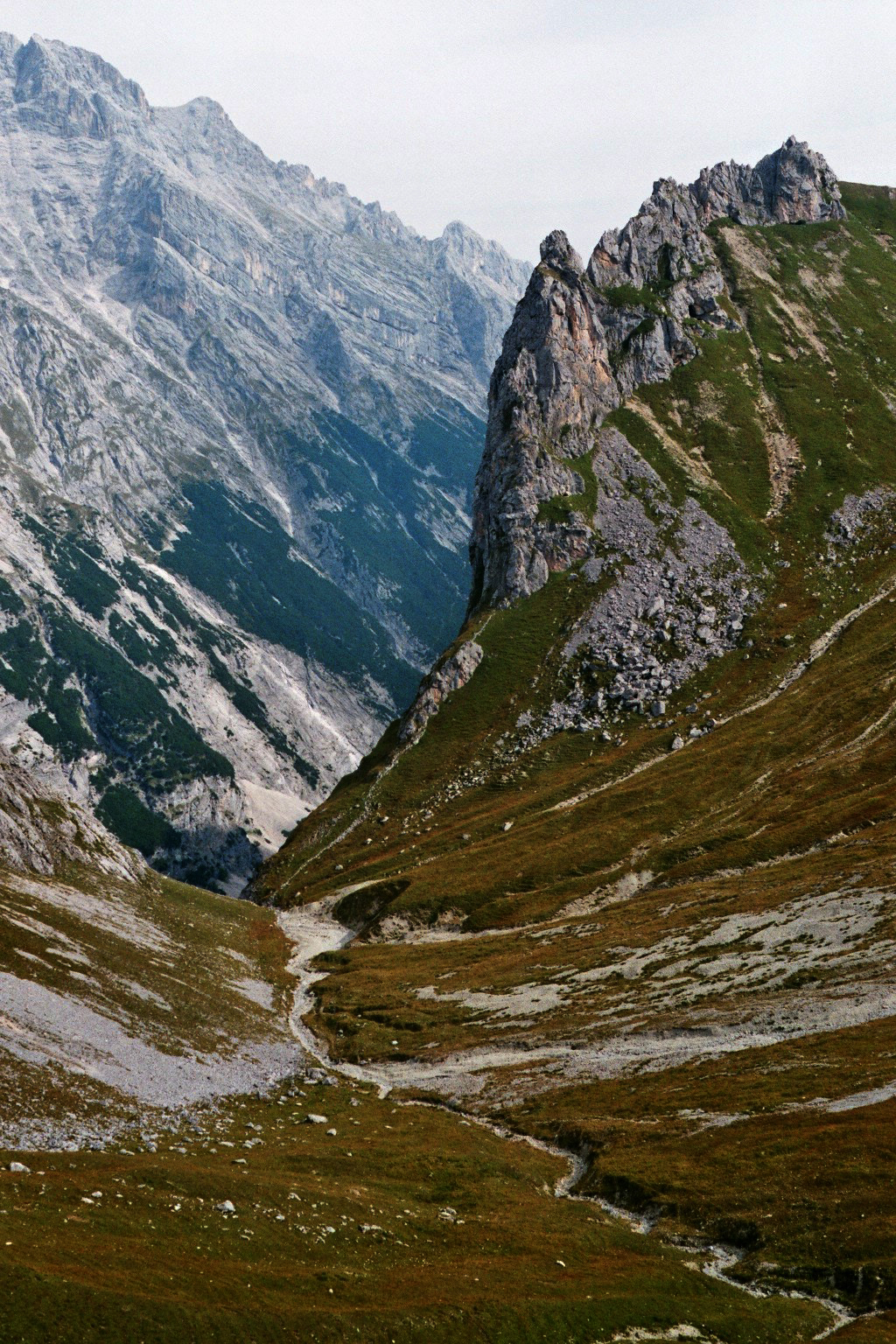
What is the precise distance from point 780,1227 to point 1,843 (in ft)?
330

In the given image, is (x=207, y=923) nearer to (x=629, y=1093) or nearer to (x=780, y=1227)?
(x=629, y=1093)

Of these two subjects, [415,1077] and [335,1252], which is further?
[415,1077]

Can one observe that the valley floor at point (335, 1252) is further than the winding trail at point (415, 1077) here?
No

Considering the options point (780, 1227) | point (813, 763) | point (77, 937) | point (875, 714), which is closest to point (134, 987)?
point (77, 937)

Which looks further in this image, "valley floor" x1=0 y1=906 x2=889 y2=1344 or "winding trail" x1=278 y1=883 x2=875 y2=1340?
"winding trail" x1=278 y1=883 x2=875 y2=1340

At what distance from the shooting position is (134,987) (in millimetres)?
96750

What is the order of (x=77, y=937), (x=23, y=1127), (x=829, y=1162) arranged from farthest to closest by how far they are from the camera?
(x=77, y=937)
(x=829, y=1162)
(x=23, y=1127)

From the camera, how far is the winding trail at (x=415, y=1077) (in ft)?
174

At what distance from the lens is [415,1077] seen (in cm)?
9988

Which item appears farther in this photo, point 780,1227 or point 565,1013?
point 565,1013

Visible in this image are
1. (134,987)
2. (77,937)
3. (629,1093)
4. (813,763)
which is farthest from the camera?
(813,763)

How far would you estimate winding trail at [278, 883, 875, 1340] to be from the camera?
53000mm

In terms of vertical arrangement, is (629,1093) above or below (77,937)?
above

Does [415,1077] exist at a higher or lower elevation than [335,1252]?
lower
